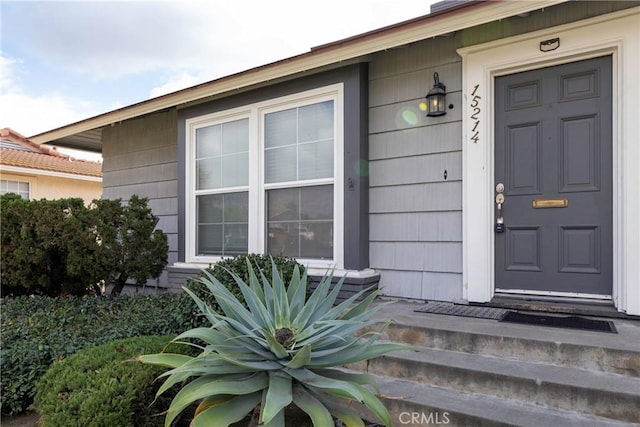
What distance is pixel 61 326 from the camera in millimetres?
3791

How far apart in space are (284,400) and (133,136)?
5.87 meters

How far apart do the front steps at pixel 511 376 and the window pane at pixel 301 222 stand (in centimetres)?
145

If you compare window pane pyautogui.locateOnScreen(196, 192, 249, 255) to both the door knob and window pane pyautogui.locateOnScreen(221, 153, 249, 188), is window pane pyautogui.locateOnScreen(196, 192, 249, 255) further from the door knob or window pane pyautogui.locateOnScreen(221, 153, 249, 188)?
the door knob

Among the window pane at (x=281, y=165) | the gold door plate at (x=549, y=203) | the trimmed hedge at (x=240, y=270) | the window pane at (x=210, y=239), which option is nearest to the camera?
the gold door plate at (x=549, y=203)

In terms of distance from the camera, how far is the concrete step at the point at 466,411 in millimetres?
2016

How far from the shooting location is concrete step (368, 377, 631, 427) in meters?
2.02

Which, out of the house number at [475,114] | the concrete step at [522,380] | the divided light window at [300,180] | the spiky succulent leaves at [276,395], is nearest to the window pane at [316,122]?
the divided light window at [300,180]

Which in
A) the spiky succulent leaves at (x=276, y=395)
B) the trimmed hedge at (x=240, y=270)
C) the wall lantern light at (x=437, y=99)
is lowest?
the spiky succulent leaves at (x=276, y=395)

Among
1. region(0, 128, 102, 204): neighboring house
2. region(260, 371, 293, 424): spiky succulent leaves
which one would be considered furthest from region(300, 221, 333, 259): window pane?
region(0, 128, 102, 204): neighboring house

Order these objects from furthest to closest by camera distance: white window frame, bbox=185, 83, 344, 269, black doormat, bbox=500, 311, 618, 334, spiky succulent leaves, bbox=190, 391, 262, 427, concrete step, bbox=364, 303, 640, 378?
white window frame, bbox=185, 83, 344, 269
black doormat, bbox=500, 311, 618, 334
concrete step, bbox=364, 303, 640, 378
spiky succulent leaves, bbox=190, 391, 262, 427

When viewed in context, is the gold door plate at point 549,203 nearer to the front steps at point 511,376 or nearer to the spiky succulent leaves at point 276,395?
the front steps at point 511,376

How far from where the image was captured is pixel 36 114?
1284 cm

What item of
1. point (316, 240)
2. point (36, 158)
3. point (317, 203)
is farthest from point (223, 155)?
point (36, 158)

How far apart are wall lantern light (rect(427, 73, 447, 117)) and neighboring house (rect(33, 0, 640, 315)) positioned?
2.0 inches
